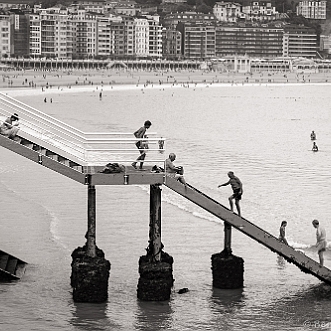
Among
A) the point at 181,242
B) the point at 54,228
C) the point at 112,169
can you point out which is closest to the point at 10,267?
the point at 112,169

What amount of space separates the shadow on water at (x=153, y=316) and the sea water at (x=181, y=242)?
2 centimetres

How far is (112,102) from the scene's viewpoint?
411 ft

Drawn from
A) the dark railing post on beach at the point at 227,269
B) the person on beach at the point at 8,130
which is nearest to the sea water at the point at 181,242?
the dark railing post on beach at the point at 227,269

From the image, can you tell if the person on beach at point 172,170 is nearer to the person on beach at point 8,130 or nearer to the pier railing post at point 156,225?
the pier railing post at point 156,225

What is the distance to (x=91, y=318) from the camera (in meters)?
19.9

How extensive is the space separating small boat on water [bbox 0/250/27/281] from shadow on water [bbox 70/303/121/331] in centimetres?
217

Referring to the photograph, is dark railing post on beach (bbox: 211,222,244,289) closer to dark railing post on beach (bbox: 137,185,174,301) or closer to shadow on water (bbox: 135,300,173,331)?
dark railing post on beach (bbox: 137,185,174,301)

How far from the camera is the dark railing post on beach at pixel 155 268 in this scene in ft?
67.4

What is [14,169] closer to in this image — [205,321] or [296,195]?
[296,195]

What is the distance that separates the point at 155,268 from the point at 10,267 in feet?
12.2

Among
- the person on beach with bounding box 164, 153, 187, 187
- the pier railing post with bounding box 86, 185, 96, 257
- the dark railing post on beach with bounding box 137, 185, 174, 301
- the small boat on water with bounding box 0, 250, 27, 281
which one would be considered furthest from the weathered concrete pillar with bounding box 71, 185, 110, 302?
the small boat on water with bounding box 0, 250, 27, 281

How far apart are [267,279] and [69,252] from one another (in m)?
4.85

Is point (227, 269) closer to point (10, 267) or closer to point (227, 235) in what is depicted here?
point (227, 235)

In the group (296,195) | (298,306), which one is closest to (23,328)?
(298,306)
